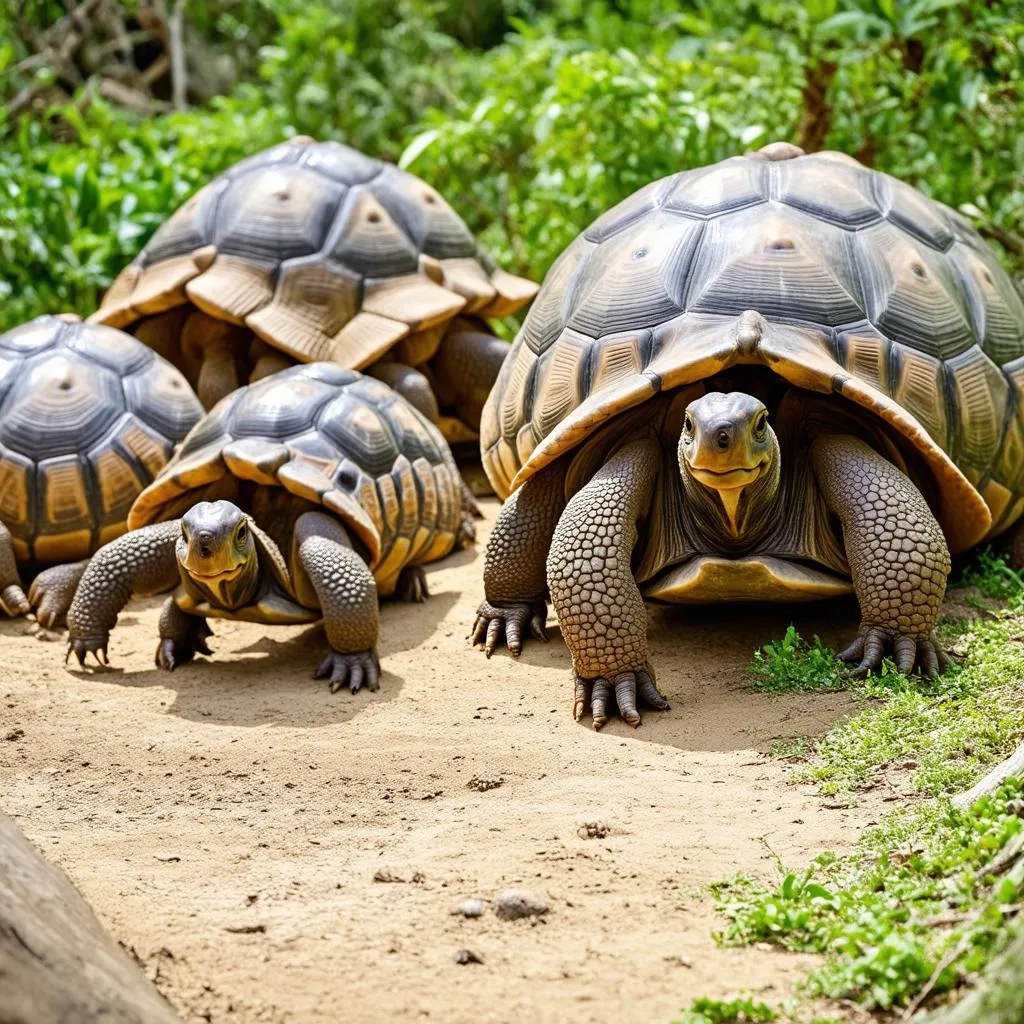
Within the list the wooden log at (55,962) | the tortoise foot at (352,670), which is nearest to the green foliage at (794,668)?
the tortoise foot at (352,670)

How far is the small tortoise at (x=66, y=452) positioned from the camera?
18.5 ft

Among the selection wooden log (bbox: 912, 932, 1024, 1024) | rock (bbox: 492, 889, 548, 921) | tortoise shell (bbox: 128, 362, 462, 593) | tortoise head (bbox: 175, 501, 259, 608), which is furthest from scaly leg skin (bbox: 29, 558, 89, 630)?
wooden log (bbox: 912, 932, 1024, 1024)

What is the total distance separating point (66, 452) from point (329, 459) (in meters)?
1.25

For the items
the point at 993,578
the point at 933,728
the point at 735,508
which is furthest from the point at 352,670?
the point at 993,578

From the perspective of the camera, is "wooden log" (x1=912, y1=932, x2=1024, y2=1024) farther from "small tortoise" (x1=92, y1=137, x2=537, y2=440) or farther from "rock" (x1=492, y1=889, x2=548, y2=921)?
"small tortoise" (x1=92, y1=137, x2=537, y2=440)

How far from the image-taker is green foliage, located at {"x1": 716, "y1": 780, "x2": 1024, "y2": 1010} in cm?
242

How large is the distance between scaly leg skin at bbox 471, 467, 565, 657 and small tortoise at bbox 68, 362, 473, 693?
0.44m

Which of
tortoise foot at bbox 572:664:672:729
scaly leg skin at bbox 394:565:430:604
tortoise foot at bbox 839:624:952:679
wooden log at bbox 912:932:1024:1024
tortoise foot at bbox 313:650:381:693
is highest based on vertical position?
wooden log at bbox 912:932:1024:1024

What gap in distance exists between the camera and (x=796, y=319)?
4.54 metres

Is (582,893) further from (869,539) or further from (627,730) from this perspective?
(869,539)

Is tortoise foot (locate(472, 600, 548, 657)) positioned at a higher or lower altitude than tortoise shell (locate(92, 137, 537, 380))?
lower

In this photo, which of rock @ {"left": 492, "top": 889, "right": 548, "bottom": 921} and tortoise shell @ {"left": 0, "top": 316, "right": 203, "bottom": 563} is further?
tortoise shell @ {"left": 0, "top": 316, "right": 203, "bottom": 563}

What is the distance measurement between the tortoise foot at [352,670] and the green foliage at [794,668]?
1262 millimetres

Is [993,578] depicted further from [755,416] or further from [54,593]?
[54,593]
